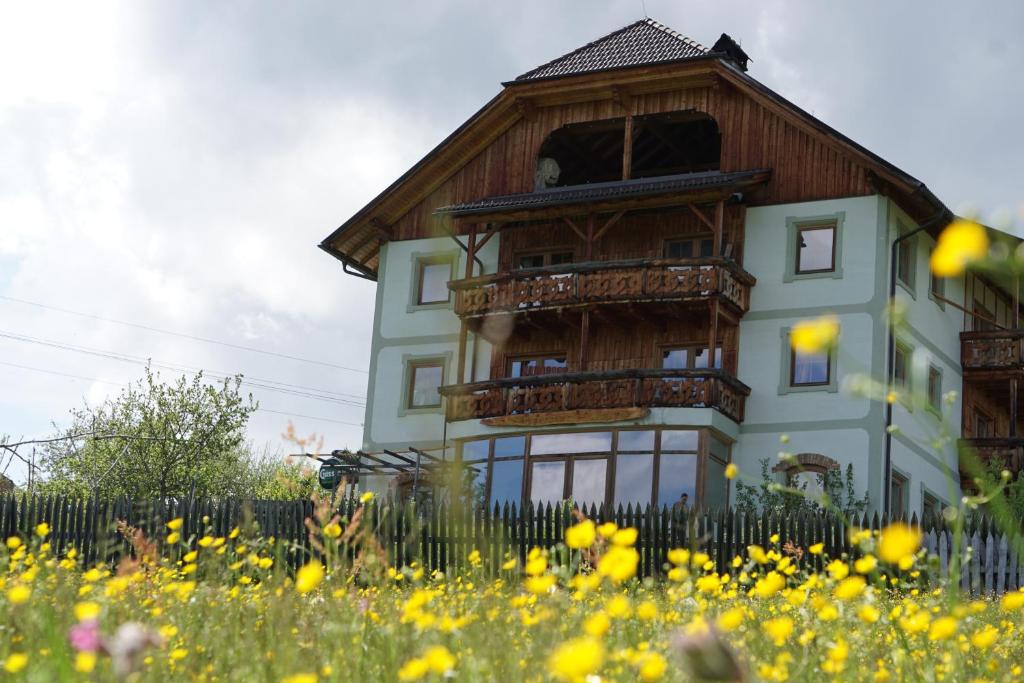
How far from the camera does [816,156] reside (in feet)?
101

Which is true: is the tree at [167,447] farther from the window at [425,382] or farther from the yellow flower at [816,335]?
the yellow flower at [816,335]

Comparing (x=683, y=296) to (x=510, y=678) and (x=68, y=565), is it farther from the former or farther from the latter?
(x=510, y=678)

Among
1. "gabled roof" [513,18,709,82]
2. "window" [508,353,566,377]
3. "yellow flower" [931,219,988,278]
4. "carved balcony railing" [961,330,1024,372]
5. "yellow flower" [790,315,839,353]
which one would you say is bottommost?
"yellow flower" [790,315,839,353]

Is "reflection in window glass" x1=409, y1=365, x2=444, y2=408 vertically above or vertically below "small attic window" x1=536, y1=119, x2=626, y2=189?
below

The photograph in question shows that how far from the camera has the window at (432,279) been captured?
3428 cm

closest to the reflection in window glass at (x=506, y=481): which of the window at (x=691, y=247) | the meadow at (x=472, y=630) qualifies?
the window at (x=691, y=247)

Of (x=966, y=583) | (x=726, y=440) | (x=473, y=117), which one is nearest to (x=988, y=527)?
(x=966, y=583)

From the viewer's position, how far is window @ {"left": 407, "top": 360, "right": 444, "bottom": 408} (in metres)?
33.7

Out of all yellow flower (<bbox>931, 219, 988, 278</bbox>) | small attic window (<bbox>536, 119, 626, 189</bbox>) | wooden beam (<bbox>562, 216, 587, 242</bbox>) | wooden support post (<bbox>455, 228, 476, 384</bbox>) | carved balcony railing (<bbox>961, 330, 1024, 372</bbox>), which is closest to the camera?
yellow flower (<bbox>931, 219, 988, 278</bbox>)

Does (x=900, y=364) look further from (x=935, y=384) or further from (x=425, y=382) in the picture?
(x=425, y=382)

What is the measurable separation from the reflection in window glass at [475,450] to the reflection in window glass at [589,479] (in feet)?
7.42

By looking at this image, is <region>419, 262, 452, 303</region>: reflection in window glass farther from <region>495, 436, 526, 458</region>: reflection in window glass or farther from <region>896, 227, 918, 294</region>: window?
<region>896, 227, 918, 294</region>: window

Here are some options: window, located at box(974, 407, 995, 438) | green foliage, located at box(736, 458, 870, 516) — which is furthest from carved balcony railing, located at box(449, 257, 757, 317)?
window, located at box(974, 407, 995, 438)

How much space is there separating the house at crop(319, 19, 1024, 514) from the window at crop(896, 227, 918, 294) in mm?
79
